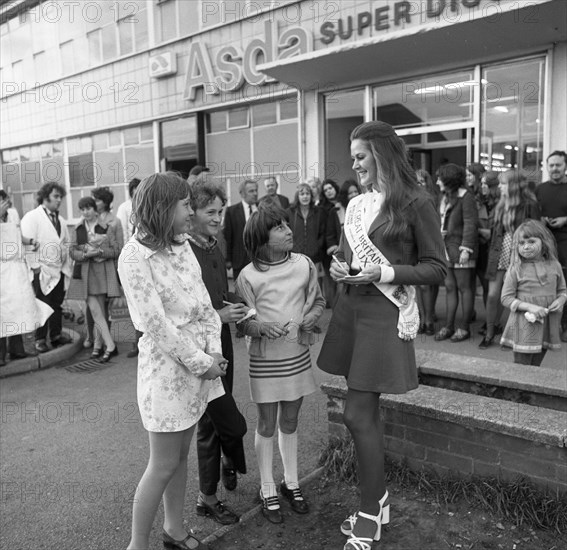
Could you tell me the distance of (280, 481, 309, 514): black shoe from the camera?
10.5ft


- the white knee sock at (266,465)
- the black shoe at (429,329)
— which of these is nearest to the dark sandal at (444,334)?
the black shoe at (429,329)

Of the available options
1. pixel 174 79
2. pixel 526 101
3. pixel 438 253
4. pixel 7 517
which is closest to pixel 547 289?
pixel 438 253

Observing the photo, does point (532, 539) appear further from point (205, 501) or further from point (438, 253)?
point (205, 501)

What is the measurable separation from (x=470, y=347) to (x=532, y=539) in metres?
3.91

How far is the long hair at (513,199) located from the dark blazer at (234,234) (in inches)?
117

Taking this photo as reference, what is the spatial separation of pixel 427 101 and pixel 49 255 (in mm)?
6841

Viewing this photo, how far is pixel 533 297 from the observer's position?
4516 mm

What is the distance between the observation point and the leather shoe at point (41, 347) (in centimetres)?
716

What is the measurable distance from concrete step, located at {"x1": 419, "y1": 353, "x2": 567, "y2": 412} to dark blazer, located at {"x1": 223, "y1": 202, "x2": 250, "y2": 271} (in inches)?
138

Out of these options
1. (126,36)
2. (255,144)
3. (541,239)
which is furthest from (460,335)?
(126,36)

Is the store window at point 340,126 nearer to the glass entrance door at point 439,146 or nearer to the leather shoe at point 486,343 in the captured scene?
the glass entrance door at point 439,146

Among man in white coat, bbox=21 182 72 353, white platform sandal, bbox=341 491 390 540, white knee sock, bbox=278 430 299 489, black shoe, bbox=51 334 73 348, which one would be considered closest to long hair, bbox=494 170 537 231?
white knee sock, bbox=278 430 299 489

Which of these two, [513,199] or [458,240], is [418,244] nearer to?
[513,199]

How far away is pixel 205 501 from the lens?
3.22 metres
